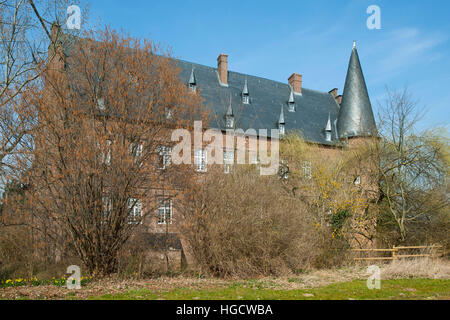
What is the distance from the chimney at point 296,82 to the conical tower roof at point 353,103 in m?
4.05

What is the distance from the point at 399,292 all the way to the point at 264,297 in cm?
313

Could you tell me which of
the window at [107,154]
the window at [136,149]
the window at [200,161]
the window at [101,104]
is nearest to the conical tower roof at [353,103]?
the window at [200,161]

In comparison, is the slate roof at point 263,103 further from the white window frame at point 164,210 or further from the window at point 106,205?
the window at point 106,205

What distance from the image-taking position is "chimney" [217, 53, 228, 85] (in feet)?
93.8

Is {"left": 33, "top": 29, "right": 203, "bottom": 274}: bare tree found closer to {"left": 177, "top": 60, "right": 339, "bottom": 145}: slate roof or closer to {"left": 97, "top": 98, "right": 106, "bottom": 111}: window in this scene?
{"left": 97, "top": 98, "right": 106, "bottom": 111}: window

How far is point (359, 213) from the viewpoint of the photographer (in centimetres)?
1831

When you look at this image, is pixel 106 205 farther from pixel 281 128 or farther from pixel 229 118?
pixel 281 128

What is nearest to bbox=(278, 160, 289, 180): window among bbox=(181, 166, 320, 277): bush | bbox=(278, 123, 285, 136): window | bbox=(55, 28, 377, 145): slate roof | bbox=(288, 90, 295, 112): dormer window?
bbox=(55, 28, 377, 145): slate roof

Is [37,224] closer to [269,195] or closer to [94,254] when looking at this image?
[94,254]

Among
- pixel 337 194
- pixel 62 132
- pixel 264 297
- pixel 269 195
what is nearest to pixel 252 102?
pixel 337 194

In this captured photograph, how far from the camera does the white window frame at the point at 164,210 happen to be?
35.9 feet

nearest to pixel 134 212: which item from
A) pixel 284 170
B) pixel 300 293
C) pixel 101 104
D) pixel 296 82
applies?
pixel 101 104

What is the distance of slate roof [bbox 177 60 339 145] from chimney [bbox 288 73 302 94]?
1.90 feet

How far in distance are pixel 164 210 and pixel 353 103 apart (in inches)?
874
